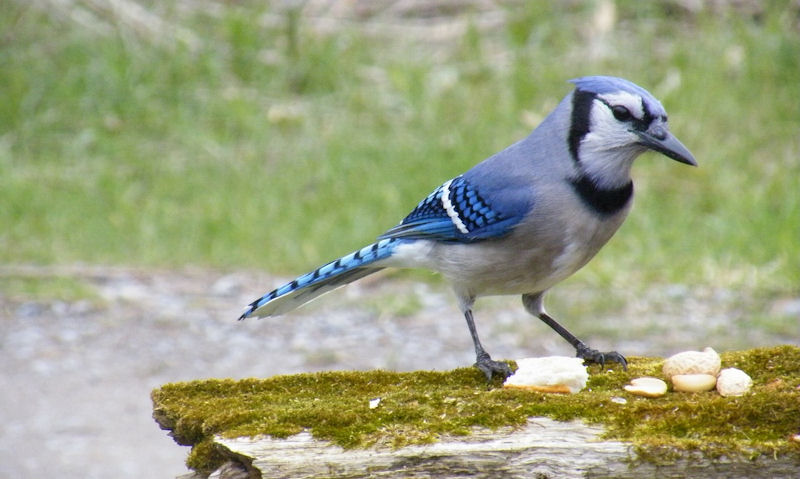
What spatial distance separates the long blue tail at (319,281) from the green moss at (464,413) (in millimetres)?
319

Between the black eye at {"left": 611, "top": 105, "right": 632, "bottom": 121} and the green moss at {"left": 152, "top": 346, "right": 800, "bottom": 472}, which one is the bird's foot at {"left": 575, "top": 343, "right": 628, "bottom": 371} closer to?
the green moss at {"left": 152, "top": 346, "right": 800, "bottom": 472}

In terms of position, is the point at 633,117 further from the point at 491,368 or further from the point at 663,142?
the point at 491,368

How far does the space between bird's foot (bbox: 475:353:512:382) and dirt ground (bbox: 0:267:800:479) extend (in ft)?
5.60

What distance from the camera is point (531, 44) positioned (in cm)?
786

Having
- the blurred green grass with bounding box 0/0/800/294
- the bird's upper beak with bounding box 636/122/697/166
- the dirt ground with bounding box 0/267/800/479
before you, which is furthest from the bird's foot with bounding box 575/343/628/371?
the blurred green grass with bounding box 0/0/800/294

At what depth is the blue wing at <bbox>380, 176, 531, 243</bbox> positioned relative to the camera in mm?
3316

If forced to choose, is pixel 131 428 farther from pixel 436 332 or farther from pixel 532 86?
pixel 532 86

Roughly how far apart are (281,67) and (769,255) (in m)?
3.53

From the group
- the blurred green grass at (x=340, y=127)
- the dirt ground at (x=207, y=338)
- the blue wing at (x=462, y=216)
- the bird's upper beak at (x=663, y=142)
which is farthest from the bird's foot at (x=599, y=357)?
the blurred green grass at (x=340, y=127)

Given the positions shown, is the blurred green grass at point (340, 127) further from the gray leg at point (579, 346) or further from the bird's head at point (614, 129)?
the bird's head at point (614, 129)

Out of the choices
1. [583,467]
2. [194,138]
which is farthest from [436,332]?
[583,467]

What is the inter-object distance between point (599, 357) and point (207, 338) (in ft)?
8.61

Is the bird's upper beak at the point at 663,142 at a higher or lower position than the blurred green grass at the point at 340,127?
lower

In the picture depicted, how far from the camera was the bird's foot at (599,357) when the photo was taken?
3256 millimetres
